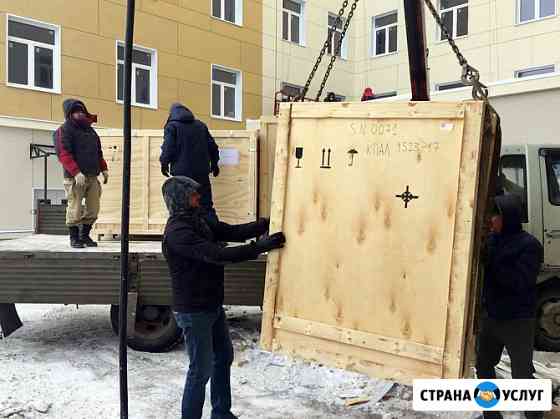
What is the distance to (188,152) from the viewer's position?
5.25 meters

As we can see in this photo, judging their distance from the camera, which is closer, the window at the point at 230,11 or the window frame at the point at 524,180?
the window frame at the point at 524,180

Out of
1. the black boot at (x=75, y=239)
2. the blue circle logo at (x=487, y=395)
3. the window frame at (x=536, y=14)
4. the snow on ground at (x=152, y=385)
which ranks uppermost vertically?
the window frame at (x=536, y=14)

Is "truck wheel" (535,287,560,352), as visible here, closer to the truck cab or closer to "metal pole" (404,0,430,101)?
the truck cab

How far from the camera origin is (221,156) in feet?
19.3

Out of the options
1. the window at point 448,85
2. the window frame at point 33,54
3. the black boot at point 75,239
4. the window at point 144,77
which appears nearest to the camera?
the black boot at point 75,239

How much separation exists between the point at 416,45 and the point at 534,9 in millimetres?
14181

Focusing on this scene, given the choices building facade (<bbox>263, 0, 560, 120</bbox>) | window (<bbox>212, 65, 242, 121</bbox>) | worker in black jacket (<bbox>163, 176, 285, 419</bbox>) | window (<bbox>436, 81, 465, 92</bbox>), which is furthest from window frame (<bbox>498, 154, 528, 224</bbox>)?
window (<bbox>436, 81, 465, 92</bbox>)

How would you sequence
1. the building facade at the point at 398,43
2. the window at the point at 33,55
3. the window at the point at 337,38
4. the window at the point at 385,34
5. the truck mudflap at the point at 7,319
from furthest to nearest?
A: 1. the window at the point at 385,34
2. the building facade at the point at 398,43
3. the window at the point at 33,55
4. the truck mudflap at the point at 7,319
5. the window at the point at 337,38

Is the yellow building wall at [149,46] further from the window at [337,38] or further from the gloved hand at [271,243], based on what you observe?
the gloved hand at [271,243]

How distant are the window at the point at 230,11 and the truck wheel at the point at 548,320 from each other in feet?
43.7

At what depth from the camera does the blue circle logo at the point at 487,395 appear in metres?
3.26

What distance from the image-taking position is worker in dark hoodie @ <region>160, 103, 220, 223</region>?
17.2 feet

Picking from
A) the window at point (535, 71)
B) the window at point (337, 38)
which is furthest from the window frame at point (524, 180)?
the window at point (535, 71)

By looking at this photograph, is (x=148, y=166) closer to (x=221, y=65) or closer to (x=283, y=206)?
(x=283, y=206)
